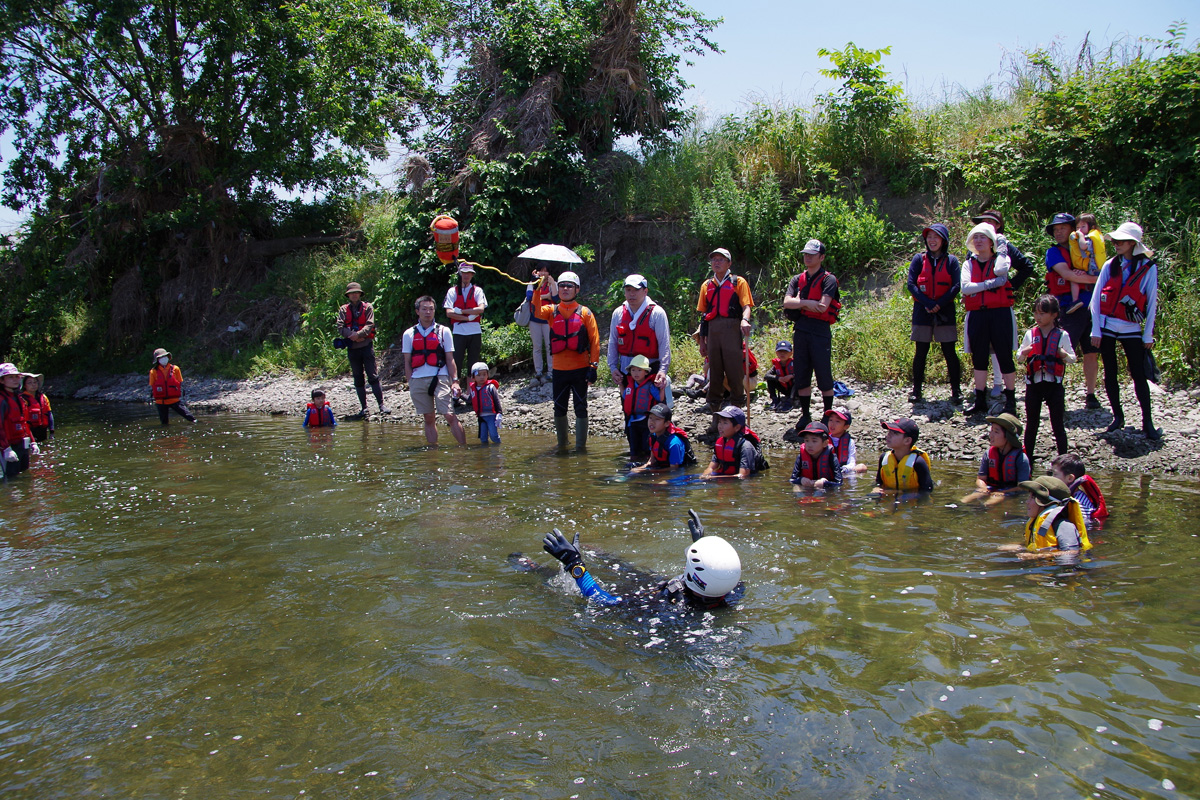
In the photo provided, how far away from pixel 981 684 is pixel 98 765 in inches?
155

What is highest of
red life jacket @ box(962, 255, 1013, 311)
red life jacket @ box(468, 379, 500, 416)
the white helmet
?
red life jacket @ box(962, 255, 1013, 311)

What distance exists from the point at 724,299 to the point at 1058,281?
138 inches

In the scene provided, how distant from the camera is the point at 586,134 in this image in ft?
58.5

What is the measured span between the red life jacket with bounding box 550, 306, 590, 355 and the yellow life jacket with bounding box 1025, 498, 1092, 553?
200 inches

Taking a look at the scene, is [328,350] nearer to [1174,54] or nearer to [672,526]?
[672,526]

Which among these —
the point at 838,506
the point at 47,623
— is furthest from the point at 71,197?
the point at 838,506

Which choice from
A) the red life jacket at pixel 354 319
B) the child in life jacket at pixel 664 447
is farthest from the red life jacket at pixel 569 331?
the red life jacket at pixel 354 319

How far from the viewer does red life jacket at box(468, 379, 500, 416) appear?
10.5 m

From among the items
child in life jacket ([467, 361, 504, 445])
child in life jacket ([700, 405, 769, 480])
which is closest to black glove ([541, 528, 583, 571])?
child in life jacket ([700, 405, 769, 480])

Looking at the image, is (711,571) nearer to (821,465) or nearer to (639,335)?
(821,465)

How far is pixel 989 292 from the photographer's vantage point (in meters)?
8.52

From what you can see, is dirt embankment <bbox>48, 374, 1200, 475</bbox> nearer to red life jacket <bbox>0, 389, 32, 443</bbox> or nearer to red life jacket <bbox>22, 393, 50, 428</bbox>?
red life jacket <bbox>22, 393, 50, 428</bbox>

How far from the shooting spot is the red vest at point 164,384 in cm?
1340

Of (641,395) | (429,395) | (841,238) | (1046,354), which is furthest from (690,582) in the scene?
(841,238)
